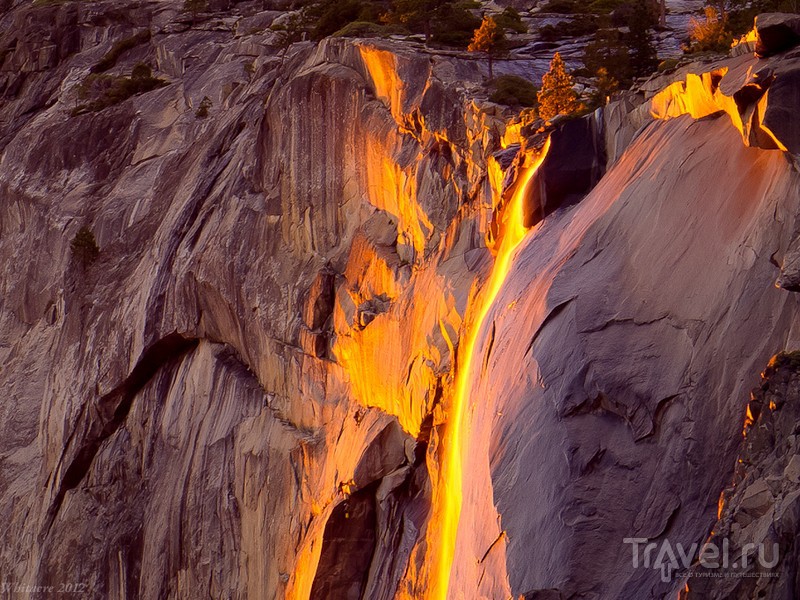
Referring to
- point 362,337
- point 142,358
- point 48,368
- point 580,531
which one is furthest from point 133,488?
point 580,531

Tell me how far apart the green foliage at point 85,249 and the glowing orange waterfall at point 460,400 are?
2552 centimetres

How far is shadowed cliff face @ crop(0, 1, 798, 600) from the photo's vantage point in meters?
15.6

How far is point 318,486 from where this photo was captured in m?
32.2

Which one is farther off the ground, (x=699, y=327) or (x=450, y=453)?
A: (x=699, y=327)

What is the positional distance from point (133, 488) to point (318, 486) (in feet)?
36.1

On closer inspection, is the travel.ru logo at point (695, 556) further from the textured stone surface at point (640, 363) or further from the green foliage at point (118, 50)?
the green foliage at point (118, 50)

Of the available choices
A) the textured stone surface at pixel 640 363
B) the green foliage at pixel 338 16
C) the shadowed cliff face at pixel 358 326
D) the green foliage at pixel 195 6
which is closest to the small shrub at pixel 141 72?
the shadowed cliff face at pixel 358 326

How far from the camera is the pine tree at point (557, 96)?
29.5 m

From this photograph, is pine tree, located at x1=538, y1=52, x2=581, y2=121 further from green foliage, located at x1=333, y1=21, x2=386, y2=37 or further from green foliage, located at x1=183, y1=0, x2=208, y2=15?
green foliage, located at x1=183, y1=0, x2=208, y2=15

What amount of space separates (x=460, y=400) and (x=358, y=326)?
28.1ft

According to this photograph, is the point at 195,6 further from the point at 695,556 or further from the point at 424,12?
the point at 695,556

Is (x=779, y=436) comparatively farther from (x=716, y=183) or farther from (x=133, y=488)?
(x=133, y=488)

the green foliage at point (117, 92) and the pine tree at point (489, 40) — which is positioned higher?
the pine tree at point (489, 40)

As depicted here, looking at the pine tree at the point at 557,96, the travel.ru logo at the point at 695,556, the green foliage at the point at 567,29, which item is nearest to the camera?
the travel.ru logo at the point at 695,556
